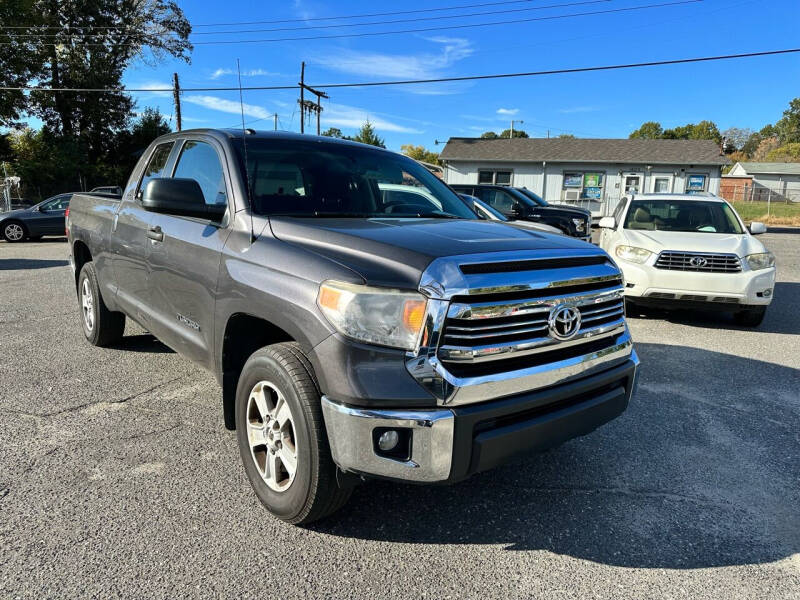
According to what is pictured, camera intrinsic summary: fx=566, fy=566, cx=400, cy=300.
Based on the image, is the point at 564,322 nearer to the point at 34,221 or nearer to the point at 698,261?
the point at 698,261

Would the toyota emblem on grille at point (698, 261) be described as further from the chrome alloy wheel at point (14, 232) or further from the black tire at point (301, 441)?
the chrome alloy wheel at point (14, 232)

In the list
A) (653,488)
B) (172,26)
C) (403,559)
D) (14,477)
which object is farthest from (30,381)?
(172,26)

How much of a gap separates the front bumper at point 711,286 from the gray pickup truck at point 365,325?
4.23m

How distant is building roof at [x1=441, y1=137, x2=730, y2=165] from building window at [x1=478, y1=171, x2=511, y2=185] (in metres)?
0.78

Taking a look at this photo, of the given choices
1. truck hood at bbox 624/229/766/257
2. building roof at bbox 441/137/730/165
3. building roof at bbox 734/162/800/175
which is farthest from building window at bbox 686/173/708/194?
building roof at bbox 734/162/800/175

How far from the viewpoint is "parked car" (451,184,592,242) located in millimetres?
12352

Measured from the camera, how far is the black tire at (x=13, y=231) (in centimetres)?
1703

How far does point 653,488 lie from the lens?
10.1 feet

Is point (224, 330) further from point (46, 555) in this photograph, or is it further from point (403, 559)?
point (403, 559)

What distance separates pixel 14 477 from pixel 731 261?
7152 millimetres

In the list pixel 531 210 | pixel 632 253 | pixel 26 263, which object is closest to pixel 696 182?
pixel 531 210

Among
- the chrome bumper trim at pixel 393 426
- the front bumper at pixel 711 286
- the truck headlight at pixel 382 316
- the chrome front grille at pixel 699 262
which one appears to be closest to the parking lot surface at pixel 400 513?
the chrome bumper trim at pixel 393 426

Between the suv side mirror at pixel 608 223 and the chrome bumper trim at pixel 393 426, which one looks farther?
the suv side mirror at pixel 608 223

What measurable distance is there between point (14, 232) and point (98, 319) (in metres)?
15.1
